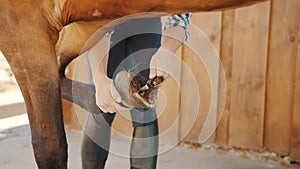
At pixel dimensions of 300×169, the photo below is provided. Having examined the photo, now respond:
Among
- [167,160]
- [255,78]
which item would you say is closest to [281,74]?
[255,78]

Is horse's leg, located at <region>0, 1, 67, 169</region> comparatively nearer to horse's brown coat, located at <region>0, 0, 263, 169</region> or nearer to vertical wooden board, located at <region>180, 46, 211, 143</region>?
horse's brown coat, located at <region>0, 0, 263, 169</region>

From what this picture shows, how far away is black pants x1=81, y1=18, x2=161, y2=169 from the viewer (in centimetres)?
112

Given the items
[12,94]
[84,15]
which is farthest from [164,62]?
[12,94]

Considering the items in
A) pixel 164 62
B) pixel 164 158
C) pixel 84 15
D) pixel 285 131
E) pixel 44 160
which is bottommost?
pixel 164 158

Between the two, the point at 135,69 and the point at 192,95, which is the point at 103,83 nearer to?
the point at 135,69

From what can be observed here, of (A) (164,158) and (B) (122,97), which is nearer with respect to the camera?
(B) (122,97)

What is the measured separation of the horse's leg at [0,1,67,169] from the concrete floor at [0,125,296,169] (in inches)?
42.9

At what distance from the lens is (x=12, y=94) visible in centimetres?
280

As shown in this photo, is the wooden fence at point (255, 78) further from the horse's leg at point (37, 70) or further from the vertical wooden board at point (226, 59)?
the horse's leg at point (37, 70)

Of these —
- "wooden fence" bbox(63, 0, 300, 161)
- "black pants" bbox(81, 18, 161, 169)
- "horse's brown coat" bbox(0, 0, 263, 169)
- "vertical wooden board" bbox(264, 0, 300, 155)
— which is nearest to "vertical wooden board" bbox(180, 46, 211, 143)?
"wooden fence" bbox(63, 0, 300, 161)

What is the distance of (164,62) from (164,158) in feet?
3.33

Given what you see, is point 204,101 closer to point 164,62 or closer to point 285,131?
point 285,131

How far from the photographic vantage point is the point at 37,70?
2.47 ft

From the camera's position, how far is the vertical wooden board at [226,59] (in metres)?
2.03
